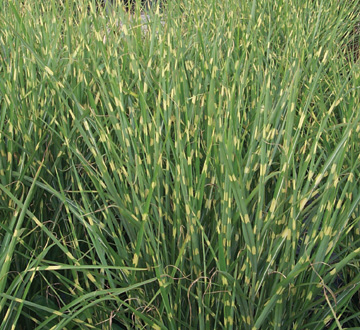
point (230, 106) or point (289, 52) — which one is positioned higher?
point (230, 106)

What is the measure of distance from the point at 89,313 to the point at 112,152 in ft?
0.87

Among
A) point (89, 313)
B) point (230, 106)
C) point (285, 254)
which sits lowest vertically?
point (89, 313)

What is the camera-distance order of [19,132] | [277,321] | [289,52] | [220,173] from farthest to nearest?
[289,52] → [19,132] → [220,173] → [277,321]

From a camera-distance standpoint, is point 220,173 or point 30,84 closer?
point 220,173

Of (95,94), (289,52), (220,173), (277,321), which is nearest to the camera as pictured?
(277,321)

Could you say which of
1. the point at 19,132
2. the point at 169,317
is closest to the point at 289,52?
the point at 19,132

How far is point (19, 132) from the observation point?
39.3 inches

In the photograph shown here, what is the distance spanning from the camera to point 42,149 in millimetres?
1013

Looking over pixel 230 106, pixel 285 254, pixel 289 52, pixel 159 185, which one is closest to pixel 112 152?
pixel 159 185

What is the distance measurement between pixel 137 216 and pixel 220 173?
157 mm

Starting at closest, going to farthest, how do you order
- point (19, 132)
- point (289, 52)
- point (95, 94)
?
point (19, 132) → point (95, 94) → point (289, 52)

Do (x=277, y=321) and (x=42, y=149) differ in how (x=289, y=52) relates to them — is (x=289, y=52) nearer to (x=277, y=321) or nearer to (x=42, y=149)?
(x=42, y=149)

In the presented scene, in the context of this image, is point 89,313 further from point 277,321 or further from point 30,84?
point 30,84

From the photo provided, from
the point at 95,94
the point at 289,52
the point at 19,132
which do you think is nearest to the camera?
the point at 19,132
